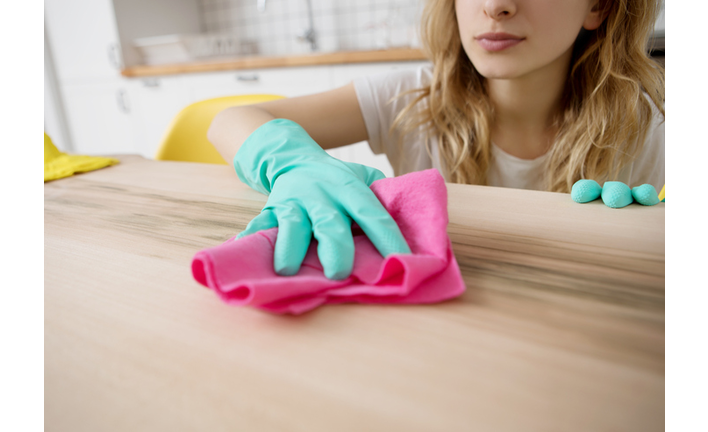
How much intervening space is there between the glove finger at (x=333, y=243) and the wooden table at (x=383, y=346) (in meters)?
0.03

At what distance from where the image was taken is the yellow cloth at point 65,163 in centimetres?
73

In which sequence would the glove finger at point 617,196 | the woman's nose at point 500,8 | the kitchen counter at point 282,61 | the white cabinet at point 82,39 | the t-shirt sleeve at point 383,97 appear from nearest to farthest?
the glove finger at point 617,196 → the woman's nose at point 500,8 → the t-shirt sleeve at point 383,97 → the kitchen counter at point 282,61 → the white cabinet at point 82,39

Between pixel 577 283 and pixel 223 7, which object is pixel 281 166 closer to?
pixel 577 283

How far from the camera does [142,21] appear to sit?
8.74 feet

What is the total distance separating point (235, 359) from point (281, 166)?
311 mm

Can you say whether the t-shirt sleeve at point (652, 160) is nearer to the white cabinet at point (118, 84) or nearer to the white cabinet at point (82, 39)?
the white cabinet at point (118, 84)

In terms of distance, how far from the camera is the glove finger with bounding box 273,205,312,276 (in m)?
0.33

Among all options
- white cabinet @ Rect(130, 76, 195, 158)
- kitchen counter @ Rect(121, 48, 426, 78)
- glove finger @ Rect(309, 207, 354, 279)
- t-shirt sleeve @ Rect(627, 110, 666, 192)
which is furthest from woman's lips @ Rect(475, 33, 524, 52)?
white cabinet @ Rect(130, 76, 195, 158)

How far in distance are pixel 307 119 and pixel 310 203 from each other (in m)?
0.47

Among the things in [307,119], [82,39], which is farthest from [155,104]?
[307,119]

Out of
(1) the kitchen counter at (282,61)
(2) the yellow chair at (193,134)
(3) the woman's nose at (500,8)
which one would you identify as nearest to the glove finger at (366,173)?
(3) the woman's nose at (500,8)

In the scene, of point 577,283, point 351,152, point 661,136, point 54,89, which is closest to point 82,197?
point 577,283

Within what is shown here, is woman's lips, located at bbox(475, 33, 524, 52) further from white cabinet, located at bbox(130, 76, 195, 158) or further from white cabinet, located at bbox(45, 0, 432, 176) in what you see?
white cabinet, located at bbox(130, 76, 195, 158)

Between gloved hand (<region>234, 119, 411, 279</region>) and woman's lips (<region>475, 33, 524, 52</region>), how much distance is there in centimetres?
37
